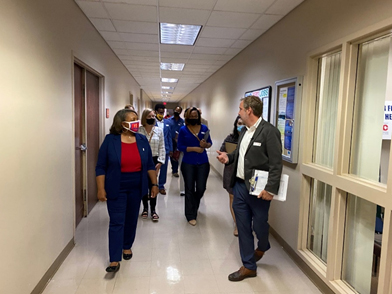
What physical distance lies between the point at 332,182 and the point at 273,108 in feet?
4.71

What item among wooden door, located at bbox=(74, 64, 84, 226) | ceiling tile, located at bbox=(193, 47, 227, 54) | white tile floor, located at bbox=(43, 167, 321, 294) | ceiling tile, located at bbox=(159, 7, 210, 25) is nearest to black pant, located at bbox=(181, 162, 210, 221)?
white tile floor, located at bbox=(43, 167, 321, 294)

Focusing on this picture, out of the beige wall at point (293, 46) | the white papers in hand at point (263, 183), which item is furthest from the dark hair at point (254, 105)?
the beige wall at point (293, 46)

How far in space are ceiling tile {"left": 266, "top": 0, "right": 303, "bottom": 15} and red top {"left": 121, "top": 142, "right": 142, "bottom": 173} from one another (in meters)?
2.00

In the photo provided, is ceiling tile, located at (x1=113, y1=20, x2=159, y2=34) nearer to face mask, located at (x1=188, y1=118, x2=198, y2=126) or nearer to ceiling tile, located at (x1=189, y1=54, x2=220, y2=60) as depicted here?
face mask, located at (x1=188, y1=118, x2=198, y2=126)

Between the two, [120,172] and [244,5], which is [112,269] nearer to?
[120,172]

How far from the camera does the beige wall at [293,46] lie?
1966 millimetres

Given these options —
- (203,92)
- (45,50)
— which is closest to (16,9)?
(45,50)

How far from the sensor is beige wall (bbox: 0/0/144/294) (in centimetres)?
168

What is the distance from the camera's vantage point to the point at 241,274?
7.89 feet

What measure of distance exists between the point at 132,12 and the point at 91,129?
1.68 m

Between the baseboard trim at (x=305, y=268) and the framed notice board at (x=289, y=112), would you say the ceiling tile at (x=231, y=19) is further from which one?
the baseboard trim at (x=305, y=268)

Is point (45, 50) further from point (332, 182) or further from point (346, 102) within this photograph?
point (332, 182)

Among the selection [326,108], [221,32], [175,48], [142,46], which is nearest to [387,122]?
[326,108]

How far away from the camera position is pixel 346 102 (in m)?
2.08
